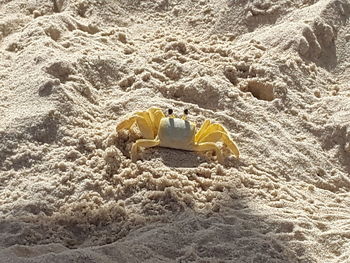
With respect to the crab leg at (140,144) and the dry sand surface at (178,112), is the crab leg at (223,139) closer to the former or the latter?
the dry sand surface at (178,112)

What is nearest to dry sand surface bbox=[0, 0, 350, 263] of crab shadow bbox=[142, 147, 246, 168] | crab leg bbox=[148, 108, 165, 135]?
crab shadow bbox=[142, 147, 246, 168]

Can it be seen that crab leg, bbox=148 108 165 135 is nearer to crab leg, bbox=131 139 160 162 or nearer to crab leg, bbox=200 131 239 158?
crab leg, bbox=131 139 160 162

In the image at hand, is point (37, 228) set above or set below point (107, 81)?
A: below

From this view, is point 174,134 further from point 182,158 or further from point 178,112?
point 178,112

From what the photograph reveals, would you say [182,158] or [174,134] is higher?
[174,134]

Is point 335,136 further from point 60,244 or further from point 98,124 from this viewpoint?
point 60,244

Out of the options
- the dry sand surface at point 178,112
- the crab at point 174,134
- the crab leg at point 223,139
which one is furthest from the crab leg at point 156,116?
the crab leg at point 223,139

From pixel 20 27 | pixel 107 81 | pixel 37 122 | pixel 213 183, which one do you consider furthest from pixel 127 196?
pixel 20 27

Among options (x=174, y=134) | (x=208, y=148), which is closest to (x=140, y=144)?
(x=174, y=134)
